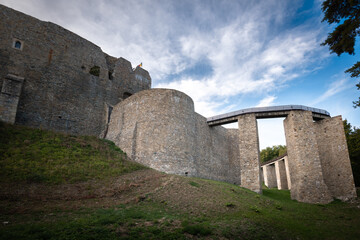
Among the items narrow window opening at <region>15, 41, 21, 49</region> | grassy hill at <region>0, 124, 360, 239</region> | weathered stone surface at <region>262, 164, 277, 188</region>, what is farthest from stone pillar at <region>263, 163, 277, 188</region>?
narrow window opening at <region>15, 41, 21, 49</region>

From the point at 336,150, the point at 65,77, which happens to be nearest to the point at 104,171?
the point at 65,77

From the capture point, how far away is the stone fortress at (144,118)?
1675cm

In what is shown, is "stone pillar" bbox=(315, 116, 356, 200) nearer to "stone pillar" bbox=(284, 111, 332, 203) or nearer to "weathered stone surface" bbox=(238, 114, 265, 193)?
"stone pillar" bbox=(284, 111, 332, 203)

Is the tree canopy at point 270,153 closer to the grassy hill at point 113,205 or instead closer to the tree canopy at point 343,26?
the grassy hill at point 113,205

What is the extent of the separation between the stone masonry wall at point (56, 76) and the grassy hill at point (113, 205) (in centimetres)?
472

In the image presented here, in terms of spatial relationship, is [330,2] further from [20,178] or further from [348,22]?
[20,178]

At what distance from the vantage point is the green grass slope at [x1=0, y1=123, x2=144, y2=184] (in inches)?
425

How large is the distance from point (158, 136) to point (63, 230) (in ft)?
39.3

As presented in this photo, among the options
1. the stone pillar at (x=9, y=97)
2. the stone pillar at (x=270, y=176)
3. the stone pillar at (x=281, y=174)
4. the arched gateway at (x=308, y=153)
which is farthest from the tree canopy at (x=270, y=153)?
the stone pillar at (x=9, y=97)

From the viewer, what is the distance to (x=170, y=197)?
1055 cm

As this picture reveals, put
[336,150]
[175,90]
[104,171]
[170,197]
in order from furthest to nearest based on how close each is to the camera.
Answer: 1. [175,90]
2. [336,150]
3. [104,171]
4. [170,197]

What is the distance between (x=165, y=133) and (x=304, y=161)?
1067 cm

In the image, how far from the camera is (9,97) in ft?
54.7

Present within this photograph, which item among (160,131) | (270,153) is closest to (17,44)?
(160,131)
